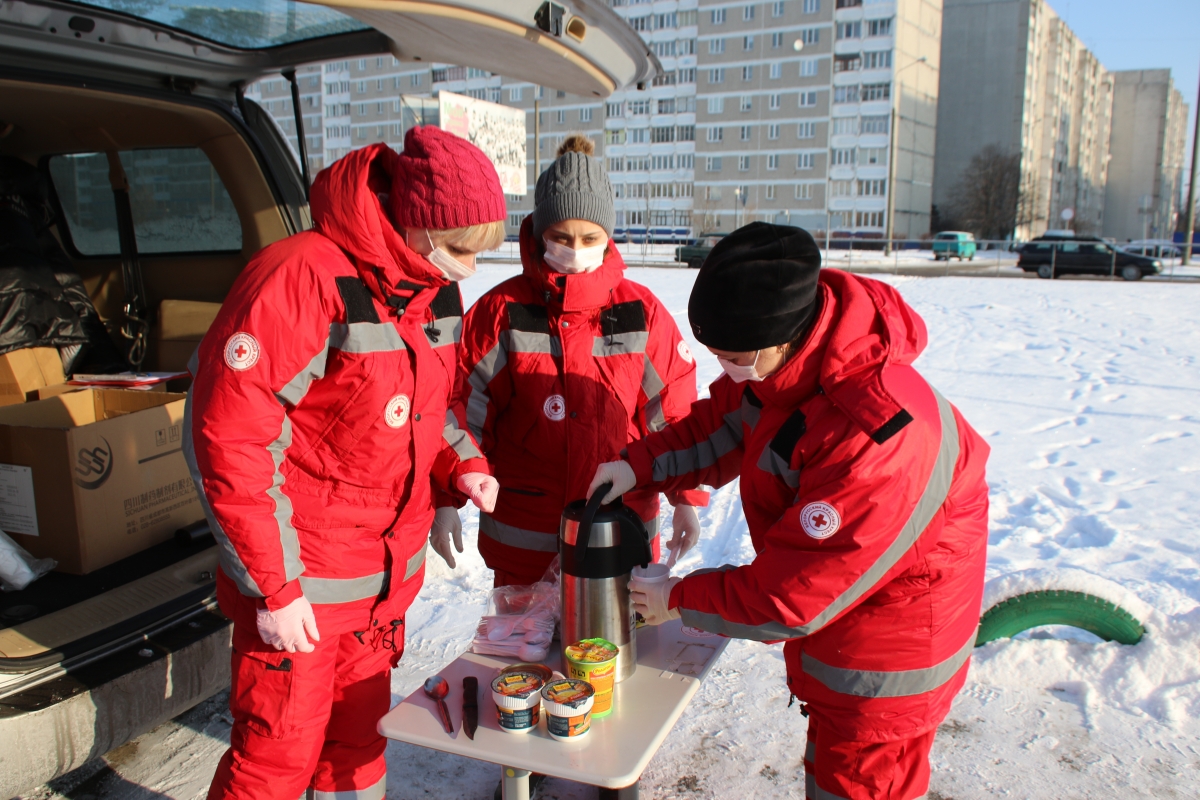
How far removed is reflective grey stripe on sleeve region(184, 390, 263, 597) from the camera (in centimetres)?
168

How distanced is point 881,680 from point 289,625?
1.29 m

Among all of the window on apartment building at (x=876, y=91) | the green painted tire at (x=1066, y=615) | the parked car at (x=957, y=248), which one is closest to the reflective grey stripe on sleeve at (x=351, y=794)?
the green painted tire at (x=1066, y=615)

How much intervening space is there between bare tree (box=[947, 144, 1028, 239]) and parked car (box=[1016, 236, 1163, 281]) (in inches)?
1483

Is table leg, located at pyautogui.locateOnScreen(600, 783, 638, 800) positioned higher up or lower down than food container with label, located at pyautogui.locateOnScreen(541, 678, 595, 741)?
lower down

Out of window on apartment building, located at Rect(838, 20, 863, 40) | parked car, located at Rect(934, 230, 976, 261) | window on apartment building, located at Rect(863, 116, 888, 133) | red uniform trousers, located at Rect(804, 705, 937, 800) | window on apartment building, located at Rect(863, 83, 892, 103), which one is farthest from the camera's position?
window on apartment building, located at Rect(838, 20, 863, 40)

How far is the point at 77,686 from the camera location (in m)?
2.05

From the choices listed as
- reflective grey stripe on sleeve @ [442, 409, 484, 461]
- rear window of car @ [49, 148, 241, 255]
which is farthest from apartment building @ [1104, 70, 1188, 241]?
reflective grey stripe on sleeve @ [442, 409, 484, 461]

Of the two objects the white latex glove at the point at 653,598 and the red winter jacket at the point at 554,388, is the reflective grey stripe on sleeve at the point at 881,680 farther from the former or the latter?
the red winter jacket at the point at 554,388

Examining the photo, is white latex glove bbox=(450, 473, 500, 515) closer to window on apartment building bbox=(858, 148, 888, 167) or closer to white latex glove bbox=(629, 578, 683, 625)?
white latex glove bbox=(629, 578, 683, 625)

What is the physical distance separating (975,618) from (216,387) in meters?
1.77

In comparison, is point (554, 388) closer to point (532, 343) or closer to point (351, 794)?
point (532, 343)

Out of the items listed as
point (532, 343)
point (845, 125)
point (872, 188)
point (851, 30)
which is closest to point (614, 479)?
point (532, 343)

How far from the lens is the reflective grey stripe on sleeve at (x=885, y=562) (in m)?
1.60

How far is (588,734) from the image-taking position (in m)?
1.68
